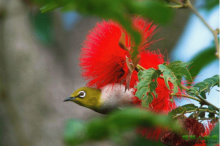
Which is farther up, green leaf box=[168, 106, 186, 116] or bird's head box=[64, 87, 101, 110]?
bird's head box=[64, 87, 101, 110]

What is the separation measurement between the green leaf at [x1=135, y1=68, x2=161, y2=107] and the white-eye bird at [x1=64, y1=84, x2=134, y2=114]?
10cm

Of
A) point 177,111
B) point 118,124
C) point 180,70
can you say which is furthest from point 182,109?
point 118,124

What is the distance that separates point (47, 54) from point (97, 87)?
7.72 ft

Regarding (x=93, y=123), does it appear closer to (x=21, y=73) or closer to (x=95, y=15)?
(x=95, y=15)

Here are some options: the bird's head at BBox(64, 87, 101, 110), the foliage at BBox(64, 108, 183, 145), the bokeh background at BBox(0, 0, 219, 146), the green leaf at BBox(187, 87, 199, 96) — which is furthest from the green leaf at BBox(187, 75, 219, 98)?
the bokeh background at BBox(0, 0, 219, 146)

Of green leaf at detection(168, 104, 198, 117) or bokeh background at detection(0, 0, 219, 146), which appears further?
bokeh background at detection(0, 0, 219, 146)

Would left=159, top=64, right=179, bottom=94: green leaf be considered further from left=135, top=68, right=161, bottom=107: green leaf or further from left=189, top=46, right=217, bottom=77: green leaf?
left=189, top=46, right=217, bottom=77: green leaf

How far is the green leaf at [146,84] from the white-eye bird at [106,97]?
96 millimetres

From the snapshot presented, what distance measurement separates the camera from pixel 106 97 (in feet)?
3.41

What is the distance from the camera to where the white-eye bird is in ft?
3.38

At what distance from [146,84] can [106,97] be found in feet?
0.56

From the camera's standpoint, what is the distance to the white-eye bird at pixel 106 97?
3.38ft

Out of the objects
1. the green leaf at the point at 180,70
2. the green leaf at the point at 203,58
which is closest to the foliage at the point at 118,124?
the green leaf at the point at 180,70

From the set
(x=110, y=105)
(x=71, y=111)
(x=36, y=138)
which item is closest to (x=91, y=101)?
(x=110, y=105)
